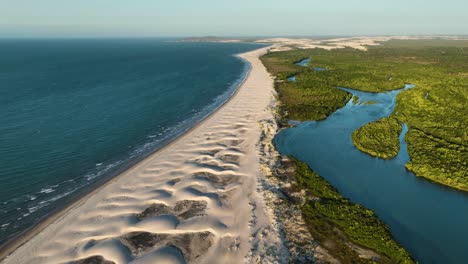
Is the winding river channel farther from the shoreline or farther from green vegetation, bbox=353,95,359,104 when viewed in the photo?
green vegetation, bbox=353,95,359,104

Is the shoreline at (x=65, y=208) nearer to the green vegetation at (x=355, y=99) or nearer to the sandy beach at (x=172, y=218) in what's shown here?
the sandy beach at (x=172, y=218)

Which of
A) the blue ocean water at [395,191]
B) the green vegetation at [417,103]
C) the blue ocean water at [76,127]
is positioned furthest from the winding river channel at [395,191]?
the blue ocean water at [76,127]

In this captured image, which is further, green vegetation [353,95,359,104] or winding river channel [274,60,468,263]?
green vegetation [353,95,359,104]

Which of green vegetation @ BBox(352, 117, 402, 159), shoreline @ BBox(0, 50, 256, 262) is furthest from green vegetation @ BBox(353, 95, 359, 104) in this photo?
shoreline @ BBox(0, 50, 256, 262)

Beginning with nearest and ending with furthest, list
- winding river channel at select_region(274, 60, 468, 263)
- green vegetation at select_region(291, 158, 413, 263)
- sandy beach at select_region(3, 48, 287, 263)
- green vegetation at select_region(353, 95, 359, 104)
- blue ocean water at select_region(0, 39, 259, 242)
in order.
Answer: green vegetation at select_region(291, 158, 413, 263) → sandy beach at select_region(3, 48, 287, 263) → winding river channel at select_region(274, 60, 468, 263) → blue ocean water at select_region(0, 39, 259, 242) → green vegetation at select_region(353, 95, 359, 104)

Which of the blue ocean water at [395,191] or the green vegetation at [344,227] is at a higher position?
the green vegetation at [344,227]

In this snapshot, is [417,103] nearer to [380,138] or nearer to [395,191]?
[380,138]
